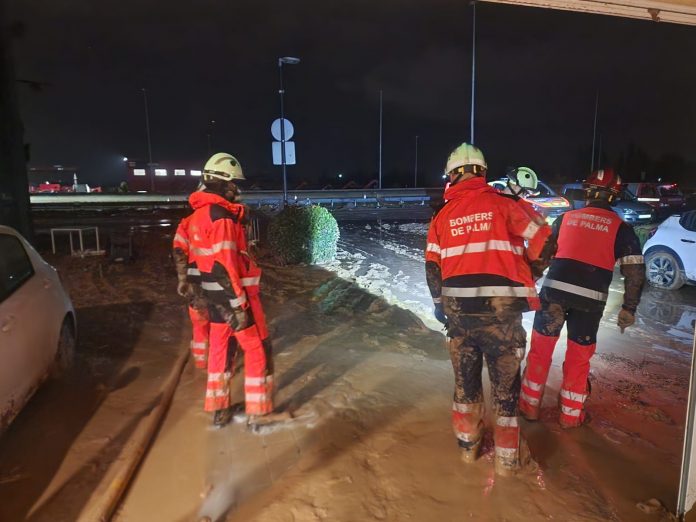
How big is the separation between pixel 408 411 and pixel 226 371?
1445 mm

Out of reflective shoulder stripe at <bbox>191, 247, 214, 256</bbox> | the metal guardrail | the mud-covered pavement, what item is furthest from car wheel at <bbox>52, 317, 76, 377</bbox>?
the metal guardrail

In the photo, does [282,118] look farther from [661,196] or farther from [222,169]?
[661,196]

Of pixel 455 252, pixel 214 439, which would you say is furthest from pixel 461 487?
pixel 214 439

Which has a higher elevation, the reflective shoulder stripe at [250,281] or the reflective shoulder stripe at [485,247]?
the reflective shoulder stripe at [485,247]

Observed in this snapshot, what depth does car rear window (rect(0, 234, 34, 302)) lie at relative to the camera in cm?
371

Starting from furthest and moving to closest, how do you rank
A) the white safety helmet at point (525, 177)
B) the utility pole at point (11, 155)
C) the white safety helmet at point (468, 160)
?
1. the utility pole at point (11, 155)
2. the white safety helmet at point (525, 177)
3. the white safety helmet at point (468, 160)

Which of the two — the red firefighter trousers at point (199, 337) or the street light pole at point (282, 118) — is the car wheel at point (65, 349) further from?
the street light pole at point (282, 118)

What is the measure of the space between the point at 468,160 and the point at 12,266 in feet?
11.8

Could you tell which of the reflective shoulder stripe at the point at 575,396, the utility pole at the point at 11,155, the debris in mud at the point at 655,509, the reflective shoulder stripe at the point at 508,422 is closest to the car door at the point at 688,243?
the reflective shoulder stripe at the point at 575,396

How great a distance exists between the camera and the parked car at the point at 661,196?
2045 cm

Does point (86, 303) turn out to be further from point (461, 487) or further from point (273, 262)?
point (461, 487)

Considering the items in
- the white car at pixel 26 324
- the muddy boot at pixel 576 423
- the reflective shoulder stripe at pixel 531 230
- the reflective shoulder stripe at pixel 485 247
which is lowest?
the muddy boot at pixel 576 423

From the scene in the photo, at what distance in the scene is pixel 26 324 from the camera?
3.68 meters

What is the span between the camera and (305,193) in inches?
1248
